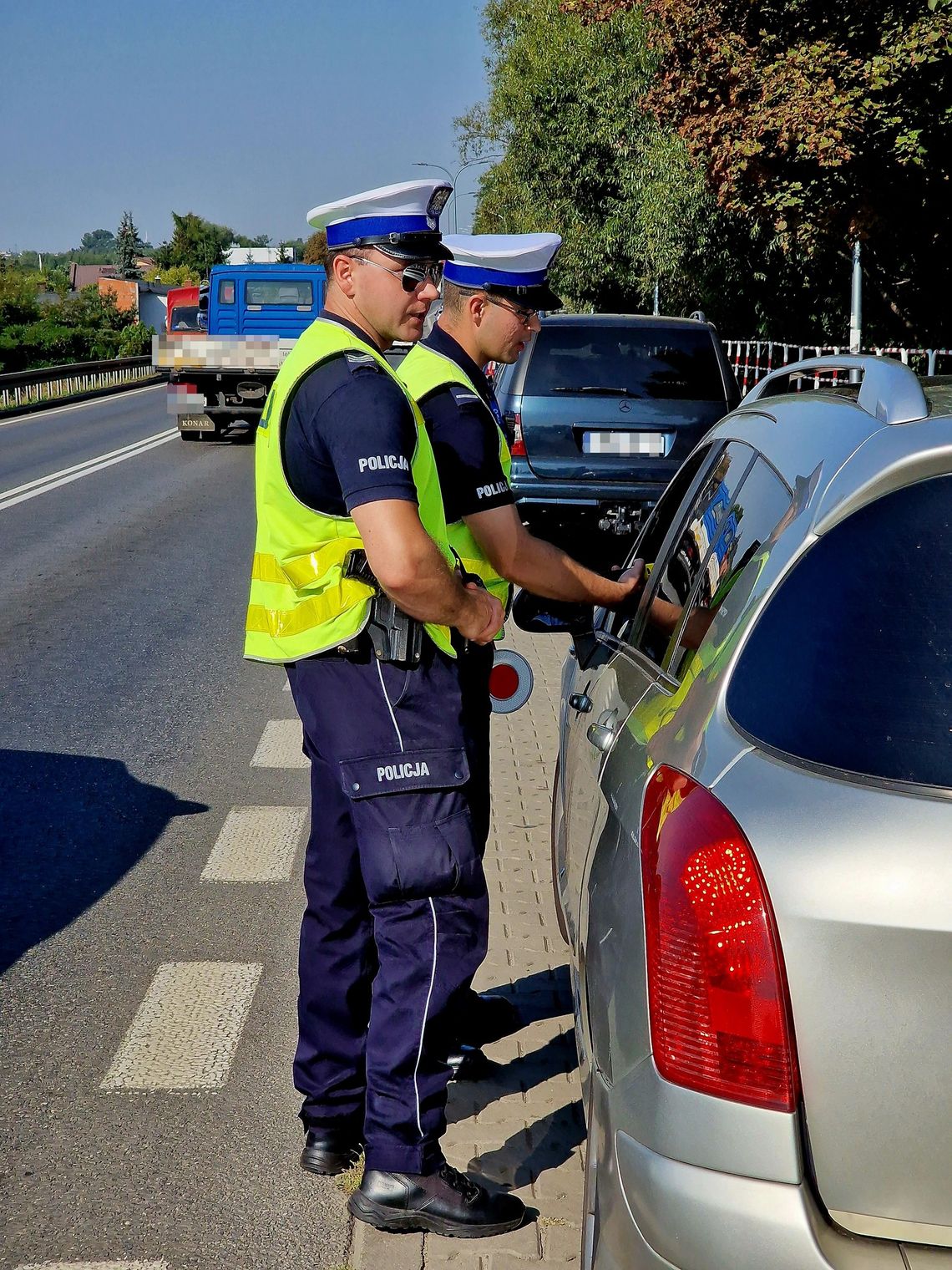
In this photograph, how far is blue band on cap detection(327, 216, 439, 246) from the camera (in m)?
2.92

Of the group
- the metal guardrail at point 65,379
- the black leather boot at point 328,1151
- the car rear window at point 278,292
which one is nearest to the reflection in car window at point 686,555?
the black leather boot at point 328,1151

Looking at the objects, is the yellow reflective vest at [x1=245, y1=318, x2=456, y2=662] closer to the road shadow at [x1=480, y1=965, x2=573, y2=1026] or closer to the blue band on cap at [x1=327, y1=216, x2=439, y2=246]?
the blue band on cap at [x1=327, y1=216, x2=439, y2=246]

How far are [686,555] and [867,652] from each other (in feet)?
3.35

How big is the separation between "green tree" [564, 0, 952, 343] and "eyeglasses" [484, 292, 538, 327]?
934 cm

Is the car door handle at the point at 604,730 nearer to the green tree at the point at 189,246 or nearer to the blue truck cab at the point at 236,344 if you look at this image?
the blue truck cab at the point at 236,344

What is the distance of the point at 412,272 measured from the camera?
2.96 meters

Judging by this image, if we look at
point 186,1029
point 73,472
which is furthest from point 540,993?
point 73,472

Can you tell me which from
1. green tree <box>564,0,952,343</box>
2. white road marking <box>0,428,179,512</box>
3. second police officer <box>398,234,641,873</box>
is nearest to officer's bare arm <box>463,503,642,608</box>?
second police officer <box>398,234,641,873</box>

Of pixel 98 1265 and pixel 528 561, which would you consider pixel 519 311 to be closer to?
pixel 528 561

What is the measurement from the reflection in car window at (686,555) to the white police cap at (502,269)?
779 millimetres

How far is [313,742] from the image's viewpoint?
118 inches

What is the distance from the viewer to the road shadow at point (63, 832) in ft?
15.6

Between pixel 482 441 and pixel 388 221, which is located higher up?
pixel 388 221

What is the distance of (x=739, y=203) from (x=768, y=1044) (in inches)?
569
